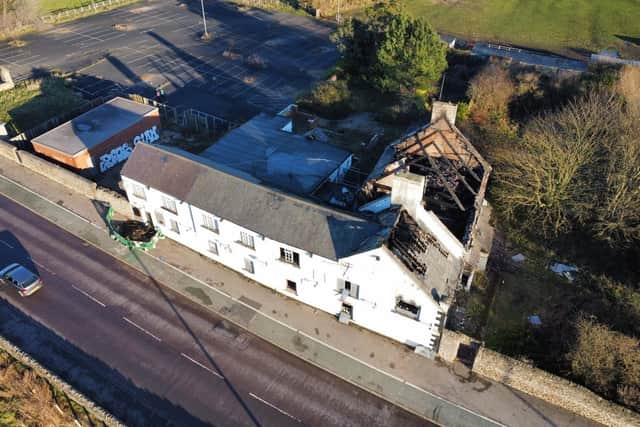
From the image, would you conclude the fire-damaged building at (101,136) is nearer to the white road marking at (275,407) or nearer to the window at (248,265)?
the window at (248,265)

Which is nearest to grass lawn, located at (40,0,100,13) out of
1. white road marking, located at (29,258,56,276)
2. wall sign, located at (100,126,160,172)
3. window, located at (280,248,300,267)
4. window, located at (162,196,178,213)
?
wall sign, located at (100,126,160,172)

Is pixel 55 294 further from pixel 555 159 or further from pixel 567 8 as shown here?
pixel 567 8

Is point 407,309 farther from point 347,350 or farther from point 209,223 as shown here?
point 209,223

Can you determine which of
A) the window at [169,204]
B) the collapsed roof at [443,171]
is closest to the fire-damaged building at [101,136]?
the window at [169,204]

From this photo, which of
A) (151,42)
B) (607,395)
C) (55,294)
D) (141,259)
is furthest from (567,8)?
(55,294)

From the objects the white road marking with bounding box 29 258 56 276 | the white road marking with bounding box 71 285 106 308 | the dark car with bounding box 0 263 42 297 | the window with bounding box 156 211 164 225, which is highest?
the window with bounding box 156 211 164 225

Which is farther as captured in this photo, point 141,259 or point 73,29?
point 73,29

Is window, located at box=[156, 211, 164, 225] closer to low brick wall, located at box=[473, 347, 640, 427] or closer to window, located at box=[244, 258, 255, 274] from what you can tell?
window, located at box=[244, 258, 255, 274]
